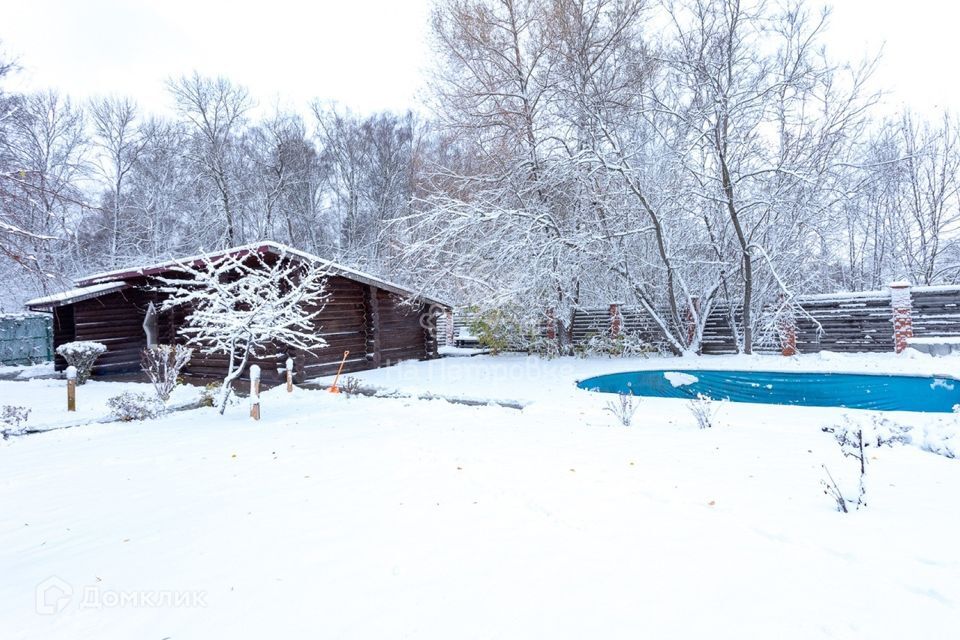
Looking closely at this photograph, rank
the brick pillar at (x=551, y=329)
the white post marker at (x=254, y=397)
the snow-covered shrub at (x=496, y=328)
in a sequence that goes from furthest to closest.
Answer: the brick pillar at (x=551, y=329), the snow-covered shrub at (x=496, y=328), the white post marker at (x=254, y=397)

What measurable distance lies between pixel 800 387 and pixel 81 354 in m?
16.7

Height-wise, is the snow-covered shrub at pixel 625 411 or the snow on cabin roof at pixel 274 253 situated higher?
the snow on cabin roof at pixel 274 253

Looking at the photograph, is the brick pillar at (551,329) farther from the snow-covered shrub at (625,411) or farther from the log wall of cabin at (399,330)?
the snow-covered shrub at (625,411)

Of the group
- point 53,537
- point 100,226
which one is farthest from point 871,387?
point 100,226

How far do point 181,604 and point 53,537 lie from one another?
1.64m

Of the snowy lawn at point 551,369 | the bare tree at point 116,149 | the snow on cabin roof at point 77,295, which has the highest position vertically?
the bare tree at point 116,149

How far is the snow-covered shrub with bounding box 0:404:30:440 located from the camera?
6.53m

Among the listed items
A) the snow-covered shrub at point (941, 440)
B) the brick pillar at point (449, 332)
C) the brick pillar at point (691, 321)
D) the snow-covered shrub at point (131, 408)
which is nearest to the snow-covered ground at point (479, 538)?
the snow-covered shrub at point (941, 440)

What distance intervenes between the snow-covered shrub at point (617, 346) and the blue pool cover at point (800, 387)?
2.31 metres

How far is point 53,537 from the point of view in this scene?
3.32 metres

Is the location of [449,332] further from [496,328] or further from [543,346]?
[543,346]

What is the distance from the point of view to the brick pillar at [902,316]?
11648 mm

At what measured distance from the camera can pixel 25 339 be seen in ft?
55.2

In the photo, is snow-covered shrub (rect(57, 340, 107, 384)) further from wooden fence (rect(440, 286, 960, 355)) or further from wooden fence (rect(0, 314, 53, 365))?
wooden fence (rect(440, 286, 960, 355))
